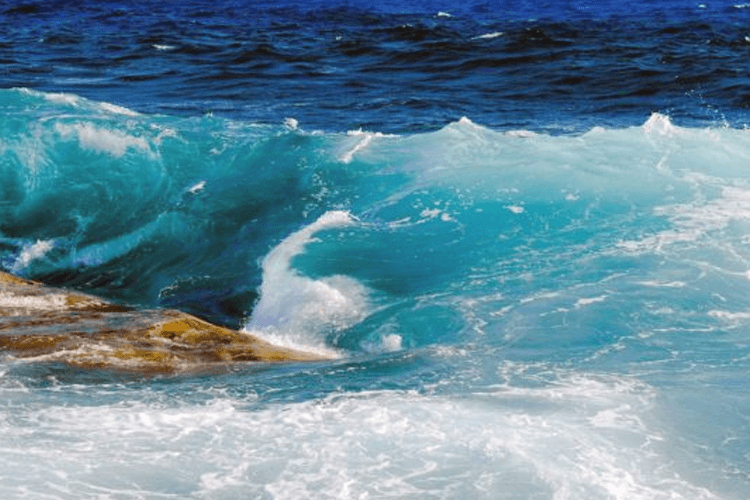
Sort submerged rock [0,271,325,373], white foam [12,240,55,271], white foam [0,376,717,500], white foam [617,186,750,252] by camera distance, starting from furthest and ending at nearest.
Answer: white foam [12,240,55,271], white foam [617,186,750,252], submerged rock [0,271,325,373], white foam [0,376,717,500]

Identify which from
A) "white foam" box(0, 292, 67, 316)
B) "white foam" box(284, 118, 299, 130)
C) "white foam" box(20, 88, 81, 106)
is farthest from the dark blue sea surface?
"white foam" box(0, 292, 67, 316)

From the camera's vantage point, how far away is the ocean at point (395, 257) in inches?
347

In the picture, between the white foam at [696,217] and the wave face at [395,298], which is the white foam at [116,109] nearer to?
the wave face at [395,298]

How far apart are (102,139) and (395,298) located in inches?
308

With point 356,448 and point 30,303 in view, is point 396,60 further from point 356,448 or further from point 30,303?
point 356,448

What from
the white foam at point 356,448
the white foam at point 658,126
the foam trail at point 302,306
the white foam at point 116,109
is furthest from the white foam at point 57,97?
the white foam at point 356,448

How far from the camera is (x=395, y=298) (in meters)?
13.3

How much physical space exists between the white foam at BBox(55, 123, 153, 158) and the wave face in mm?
47

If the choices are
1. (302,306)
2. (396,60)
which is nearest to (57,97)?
(396,60)

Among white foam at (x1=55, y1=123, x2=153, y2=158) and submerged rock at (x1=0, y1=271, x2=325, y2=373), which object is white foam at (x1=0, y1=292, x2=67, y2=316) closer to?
submerged rock at (x1=0, y1=271, x2=325, y2=373)

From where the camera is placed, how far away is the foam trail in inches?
501

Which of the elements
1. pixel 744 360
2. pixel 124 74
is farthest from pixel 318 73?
pixel 744 360

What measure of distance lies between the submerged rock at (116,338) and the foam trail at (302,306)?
0.80m

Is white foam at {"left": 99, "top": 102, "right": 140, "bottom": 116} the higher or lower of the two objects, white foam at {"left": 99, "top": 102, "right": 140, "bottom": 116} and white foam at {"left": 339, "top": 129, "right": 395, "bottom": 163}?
the higher
